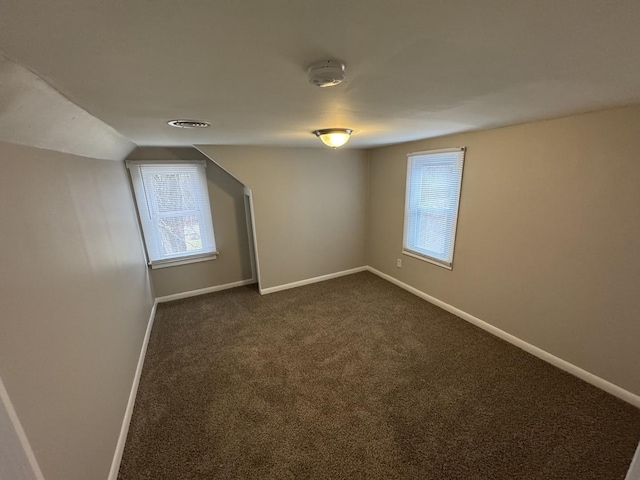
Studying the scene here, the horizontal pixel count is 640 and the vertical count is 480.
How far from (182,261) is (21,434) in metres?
2.86

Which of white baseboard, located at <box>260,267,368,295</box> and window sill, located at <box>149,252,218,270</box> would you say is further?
white baseboard, located at <box>260,267,368,295</box>

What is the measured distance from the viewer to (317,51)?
76 centimetres

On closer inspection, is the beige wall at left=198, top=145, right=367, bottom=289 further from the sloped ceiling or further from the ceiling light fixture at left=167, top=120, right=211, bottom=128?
the sloped ceiling

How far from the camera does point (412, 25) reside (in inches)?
25.5

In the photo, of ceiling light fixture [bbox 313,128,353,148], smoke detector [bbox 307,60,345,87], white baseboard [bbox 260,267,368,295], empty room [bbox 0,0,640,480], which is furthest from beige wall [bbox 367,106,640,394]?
smoke detector [bbox 307,60,345,87]

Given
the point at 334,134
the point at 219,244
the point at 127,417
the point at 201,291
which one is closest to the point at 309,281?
the point at 219,244

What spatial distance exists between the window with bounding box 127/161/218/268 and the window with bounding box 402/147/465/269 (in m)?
2.70

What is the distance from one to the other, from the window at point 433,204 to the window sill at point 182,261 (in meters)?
2.74

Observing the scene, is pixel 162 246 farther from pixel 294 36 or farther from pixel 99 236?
pixel 294 36

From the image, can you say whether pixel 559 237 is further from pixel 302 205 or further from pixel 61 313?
pixel 61 313

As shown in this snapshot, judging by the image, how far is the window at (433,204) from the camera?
9.37 ft

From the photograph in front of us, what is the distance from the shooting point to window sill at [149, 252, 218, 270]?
3434 millimetres

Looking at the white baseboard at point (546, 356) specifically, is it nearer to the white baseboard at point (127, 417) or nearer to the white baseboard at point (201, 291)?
the white baseboard at point (201, 291)

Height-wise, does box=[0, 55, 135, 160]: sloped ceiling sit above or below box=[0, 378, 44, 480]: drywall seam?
above
